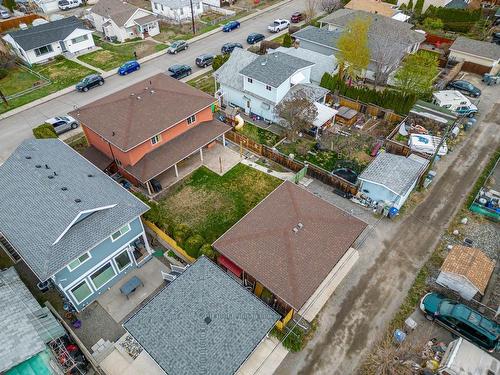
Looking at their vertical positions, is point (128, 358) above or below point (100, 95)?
below

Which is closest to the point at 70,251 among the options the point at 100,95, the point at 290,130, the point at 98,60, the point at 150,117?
the point at 150,117

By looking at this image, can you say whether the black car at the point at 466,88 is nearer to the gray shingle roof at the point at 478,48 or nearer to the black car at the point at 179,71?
the gray shingle roof at the point at 478,48

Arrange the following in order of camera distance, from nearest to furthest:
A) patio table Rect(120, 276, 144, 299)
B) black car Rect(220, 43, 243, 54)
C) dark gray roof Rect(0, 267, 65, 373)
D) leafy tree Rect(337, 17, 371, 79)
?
dark gray roof Rect(0, 267, 65, 373), patio table Rect(120, 276, 144, 299), leafy tree Rect(337, 17, 371, 79), black car Rect(220, 43, 243, 54)

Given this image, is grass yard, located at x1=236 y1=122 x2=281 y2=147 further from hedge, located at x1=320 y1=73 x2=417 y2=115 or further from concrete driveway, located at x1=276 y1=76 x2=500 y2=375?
concrete driveway, located at x1=276 y1=76 x2=500 y2=375

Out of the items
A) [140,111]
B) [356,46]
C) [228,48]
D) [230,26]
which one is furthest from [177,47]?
[356,46]

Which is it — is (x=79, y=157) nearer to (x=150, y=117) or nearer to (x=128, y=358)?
(x=150, y=117)

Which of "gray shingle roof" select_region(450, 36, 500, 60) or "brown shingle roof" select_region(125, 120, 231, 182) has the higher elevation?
"gray shingle roof" select_region(450, 36, 500, 60)

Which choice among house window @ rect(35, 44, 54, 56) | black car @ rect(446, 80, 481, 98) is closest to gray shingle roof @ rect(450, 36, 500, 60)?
black car @ rect(446, 80, 481, 98)
